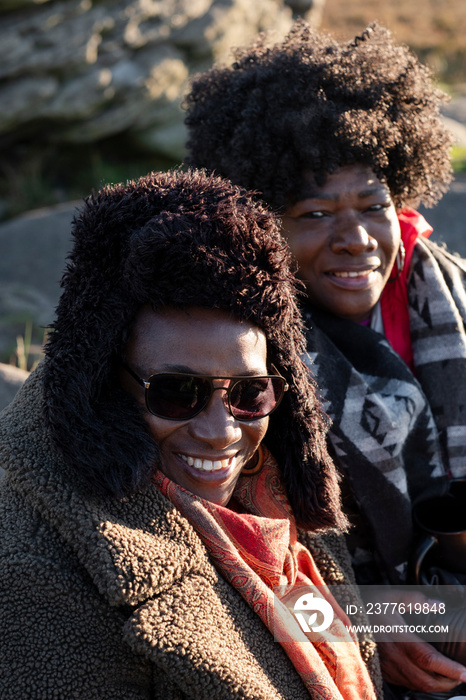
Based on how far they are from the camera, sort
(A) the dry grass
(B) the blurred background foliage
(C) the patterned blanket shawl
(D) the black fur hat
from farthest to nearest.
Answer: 1. (A) the dry grass
2. (B) the blurred background foliage
3. (C) the patterned blanket shawl
4. (D) the black fur hat

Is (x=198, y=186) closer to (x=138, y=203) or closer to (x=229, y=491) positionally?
(x=138, y=203)

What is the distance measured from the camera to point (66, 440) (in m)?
1.71

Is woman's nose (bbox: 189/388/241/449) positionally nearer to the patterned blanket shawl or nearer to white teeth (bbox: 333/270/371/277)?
the patterned blanket shawl

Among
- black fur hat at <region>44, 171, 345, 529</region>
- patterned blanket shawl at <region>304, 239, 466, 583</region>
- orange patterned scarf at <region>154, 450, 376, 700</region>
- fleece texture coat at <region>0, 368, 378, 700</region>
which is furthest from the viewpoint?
patterned blanket shawl at <region>304, 239, 466, 583</region>

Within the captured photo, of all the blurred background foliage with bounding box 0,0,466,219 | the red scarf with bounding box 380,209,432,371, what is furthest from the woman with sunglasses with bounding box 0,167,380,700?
the blurred background foliage with bounding box 0,0,466,219

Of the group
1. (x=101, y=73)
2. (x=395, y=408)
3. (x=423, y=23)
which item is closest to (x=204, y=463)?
(x=395, y=408)

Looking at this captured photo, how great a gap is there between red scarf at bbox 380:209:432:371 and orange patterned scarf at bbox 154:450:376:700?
104 cm

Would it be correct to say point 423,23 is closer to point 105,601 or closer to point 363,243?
point 363,243

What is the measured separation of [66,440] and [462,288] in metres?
1.92

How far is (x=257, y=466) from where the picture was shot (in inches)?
85.0

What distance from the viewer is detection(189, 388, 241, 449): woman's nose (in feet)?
6.05

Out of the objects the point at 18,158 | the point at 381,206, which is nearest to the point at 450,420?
the point at 381,206

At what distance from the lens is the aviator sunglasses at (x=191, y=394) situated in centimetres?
178

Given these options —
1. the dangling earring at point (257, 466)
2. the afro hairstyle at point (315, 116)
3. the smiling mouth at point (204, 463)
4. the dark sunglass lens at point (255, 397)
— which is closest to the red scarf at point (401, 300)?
the afro hairstyle at point (315, 116)
